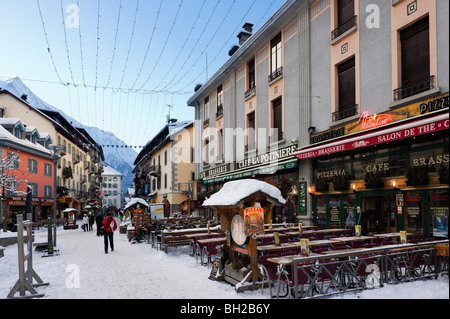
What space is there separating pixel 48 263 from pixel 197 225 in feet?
28.1

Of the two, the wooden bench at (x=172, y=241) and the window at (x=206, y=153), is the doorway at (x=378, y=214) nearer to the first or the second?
the wooden bench at (x=172, y=241)

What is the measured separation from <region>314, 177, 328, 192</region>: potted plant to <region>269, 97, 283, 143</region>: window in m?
3.93

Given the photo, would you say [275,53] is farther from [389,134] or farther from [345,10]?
[389,134]

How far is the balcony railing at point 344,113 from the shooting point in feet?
42.2

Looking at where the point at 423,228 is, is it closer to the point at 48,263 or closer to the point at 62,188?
the point at 48,263

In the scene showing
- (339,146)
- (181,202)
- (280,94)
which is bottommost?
(181,202)

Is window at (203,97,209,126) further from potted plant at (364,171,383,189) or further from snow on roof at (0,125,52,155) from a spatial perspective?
potted plant at (364,171,383,189)

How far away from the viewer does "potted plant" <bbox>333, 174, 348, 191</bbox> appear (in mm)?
13141

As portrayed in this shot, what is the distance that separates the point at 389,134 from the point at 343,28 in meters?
5.57

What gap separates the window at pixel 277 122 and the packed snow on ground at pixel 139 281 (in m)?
8.51

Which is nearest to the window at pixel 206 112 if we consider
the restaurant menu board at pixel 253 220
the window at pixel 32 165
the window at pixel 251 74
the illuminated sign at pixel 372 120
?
the window at pixel 251 74

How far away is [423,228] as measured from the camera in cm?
1020

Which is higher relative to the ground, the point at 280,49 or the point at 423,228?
the point at 280,49
